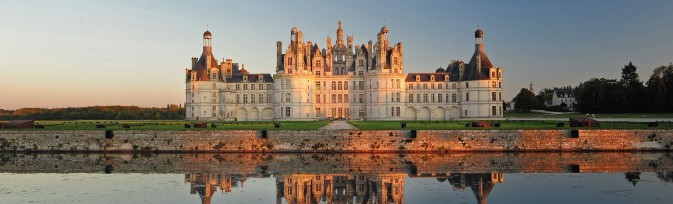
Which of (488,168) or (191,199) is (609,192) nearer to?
(488,168)

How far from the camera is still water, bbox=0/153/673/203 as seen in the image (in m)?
19.5

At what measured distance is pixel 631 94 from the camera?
8219 cm

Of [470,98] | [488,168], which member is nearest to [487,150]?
[488,168]

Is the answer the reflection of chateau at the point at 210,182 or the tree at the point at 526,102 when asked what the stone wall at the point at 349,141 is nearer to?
the reflection of chateau at the point at 210,182

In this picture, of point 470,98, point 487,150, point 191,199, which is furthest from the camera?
point 470,98

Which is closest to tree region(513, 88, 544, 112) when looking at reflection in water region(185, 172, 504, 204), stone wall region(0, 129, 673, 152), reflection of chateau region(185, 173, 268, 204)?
stone wall region(0, 129, 673, 152)

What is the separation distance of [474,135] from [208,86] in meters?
46.2

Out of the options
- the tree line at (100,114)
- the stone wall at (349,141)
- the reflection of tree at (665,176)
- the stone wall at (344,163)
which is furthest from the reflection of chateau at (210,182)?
the tree line at (100,114)

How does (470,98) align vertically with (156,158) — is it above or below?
above

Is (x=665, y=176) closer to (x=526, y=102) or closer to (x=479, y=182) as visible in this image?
(x=479, y=182)

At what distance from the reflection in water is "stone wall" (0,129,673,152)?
37.7 feet

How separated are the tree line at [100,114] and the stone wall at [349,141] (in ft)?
→ 144

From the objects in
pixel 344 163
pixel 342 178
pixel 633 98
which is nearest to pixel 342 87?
pixel 633 98

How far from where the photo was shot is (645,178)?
23344 millimetres
